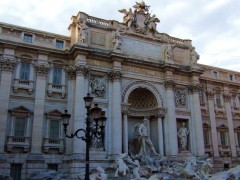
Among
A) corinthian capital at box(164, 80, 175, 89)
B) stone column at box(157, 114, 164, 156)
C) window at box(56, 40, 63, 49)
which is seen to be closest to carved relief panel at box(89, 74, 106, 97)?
window at box(56, 40, 63, 49)

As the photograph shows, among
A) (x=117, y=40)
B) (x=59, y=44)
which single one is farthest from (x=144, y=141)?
(x=59, y=44)

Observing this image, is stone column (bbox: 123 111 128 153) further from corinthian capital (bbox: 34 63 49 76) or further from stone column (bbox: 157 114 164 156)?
corinthian capital (bbox: 34 63 49 76)

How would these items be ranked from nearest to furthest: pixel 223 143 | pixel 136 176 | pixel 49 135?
1. pixel 136 176
2. pixel 49 135
3. pixel 223 143

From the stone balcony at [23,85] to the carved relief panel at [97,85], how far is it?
179 inches

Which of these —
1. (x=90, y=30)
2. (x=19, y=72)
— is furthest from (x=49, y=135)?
(x=90, y=30)

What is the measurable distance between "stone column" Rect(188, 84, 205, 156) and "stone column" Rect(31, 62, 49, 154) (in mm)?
13608

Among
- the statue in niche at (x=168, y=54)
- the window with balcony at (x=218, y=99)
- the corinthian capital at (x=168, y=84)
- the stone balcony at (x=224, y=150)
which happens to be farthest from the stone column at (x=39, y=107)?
the window with balcony at (x=218, y=99)

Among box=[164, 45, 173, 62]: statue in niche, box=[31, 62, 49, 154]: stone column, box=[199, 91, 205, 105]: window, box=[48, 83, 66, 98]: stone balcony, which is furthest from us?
box=[199, 91, 205, 105]: window

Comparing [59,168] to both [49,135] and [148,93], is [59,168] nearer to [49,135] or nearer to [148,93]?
[49,135]

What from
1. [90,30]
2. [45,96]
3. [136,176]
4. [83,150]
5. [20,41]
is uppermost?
[90,30]

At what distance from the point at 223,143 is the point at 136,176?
15328mm

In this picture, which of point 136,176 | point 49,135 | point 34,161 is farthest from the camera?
point 49,135

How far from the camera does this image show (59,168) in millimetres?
21281

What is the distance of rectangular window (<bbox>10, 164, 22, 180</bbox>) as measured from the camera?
65.8 feet
